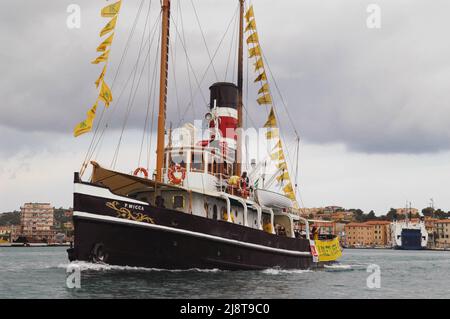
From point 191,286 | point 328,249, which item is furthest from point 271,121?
point 191,286

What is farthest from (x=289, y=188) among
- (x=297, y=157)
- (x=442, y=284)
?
(x=442, y=284)

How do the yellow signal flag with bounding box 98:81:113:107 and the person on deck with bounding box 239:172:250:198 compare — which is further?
the person on deck with bounding box 239:172:250:198

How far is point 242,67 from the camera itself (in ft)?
122

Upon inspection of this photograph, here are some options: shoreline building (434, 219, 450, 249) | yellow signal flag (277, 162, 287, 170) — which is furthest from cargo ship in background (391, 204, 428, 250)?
yellow signal flag (277, 162, 287, 170)

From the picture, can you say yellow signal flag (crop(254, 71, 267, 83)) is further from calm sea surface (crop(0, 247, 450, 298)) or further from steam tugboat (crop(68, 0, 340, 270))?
calm sea surface (crop(0, 247, 450, 298))

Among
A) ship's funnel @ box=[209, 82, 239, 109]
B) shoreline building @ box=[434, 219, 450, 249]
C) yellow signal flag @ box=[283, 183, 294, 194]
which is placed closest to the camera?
ship's funnel @ box=[209, 82, 239, 109]

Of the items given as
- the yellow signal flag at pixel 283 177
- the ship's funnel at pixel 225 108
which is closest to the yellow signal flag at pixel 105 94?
the ship's funnel at pixel 225 108

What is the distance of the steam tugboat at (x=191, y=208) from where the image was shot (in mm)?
22734

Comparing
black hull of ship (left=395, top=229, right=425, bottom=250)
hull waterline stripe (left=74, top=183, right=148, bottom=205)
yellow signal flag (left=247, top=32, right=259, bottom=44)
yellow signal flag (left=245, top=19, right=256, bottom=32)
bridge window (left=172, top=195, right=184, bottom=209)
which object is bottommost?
black hull of ship (left=395, top=229, right=425, bottom=250)

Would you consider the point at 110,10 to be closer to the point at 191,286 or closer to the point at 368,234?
the point at 191,286

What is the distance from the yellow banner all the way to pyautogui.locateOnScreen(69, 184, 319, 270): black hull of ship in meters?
12.6

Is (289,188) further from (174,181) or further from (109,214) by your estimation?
(109,214)

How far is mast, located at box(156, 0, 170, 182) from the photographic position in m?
25.7
